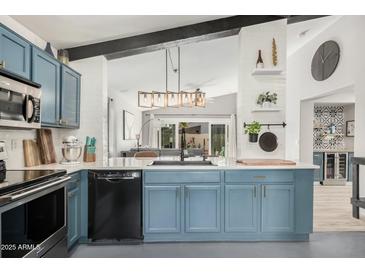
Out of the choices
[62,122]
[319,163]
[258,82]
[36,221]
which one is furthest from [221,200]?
[319,163]

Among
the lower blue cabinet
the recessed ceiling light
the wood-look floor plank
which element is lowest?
the wood-look floor plank

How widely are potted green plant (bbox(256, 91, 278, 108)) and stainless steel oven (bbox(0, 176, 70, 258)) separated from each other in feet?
8.12

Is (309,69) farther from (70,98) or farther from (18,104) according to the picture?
(18,104)

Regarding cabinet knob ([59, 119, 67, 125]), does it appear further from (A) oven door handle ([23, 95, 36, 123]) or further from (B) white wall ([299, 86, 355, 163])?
(B) white wall ([299, 86, 355, 163])

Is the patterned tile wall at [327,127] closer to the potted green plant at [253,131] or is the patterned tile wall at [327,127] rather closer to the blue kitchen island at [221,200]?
the potted green plant at [253,131]

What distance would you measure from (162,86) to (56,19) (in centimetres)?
482

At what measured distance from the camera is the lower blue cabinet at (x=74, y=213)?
272cm

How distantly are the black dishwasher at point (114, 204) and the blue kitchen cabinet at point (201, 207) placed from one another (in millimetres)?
517

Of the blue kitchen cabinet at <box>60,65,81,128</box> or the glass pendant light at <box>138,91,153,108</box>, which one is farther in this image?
the glass pendant light at <box>138,91,153,108</box>

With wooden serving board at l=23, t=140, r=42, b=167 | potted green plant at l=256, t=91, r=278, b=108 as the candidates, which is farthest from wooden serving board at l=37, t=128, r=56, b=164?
potted green plant at l=256, t=91, r=278, b=108

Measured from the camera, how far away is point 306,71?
6.02m

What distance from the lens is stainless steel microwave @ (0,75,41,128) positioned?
2.04 meters

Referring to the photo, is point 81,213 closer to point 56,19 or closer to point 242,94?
point 56,19

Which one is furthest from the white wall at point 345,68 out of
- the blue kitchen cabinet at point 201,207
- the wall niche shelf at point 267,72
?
the blue kitchen cabinet at point 201,207
